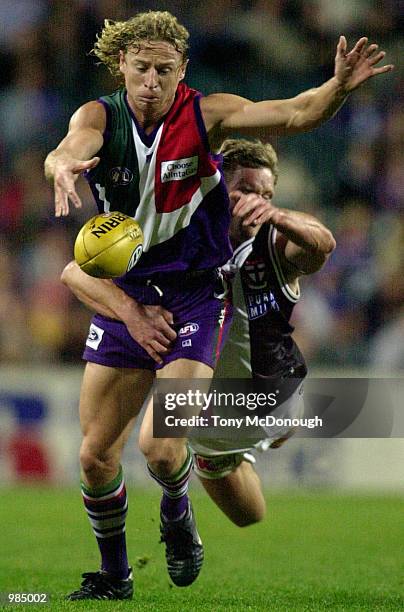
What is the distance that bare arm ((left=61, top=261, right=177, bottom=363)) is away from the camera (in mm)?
4805

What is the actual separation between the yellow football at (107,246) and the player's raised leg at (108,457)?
67 cm

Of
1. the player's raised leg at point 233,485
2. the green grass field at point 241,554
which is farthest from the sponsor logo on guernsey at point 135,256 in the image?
the player's raised leg at point 233,485

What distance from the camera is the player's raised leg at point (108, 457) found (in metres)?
4.83

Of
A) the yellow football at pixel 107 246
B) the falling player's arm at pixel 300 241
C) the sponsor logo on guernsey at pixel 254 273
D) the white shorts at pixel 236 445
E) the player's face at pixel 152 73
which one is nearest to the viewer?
the yellow football at pixel 107 246

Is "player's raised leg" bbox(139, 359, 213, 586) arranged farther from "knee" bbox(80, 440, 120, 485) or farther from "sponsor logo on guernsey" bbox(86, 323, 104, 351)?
"sponsor logo on guernsey" bbox(86, 323, 104, 351)

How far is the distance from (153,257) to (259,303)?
916 millimetres

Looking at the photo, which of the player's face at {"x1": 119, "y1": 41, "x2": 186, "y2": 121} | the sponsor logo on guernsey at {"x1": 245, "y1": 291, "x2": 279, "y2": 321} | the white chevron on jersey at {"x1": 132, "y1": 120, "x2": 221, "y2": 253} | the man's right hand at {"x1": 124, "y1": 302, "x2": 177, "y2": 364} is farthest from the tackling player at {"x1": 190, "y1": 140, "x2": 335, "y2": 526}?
the player's face at {"x1": 119, "y1": 41, "x2": 186, "y2": 121}

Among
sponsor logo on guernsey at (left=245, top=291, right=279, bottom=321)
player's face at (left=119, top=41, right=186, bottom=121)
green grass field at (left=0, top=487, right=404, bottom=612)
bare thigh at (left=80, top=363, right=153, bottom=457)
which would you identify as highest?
player's face at (left=119, top=41, right=186, bottom=121)

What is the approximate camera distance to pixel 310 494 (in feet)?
31.3

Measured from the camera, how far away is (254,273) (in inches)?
215

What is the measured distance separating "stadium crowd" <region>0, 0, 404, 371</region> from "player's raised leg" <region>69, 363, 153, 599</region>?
182 inches

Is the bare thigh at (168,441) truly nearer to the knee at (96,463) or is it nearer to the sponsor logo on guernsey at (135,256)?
the knee at (96,463)

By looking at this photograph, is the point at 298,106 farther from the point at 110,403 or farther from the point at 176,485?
the point at 176,485

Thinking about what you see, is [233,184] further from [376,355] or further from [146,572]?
[376,355]
